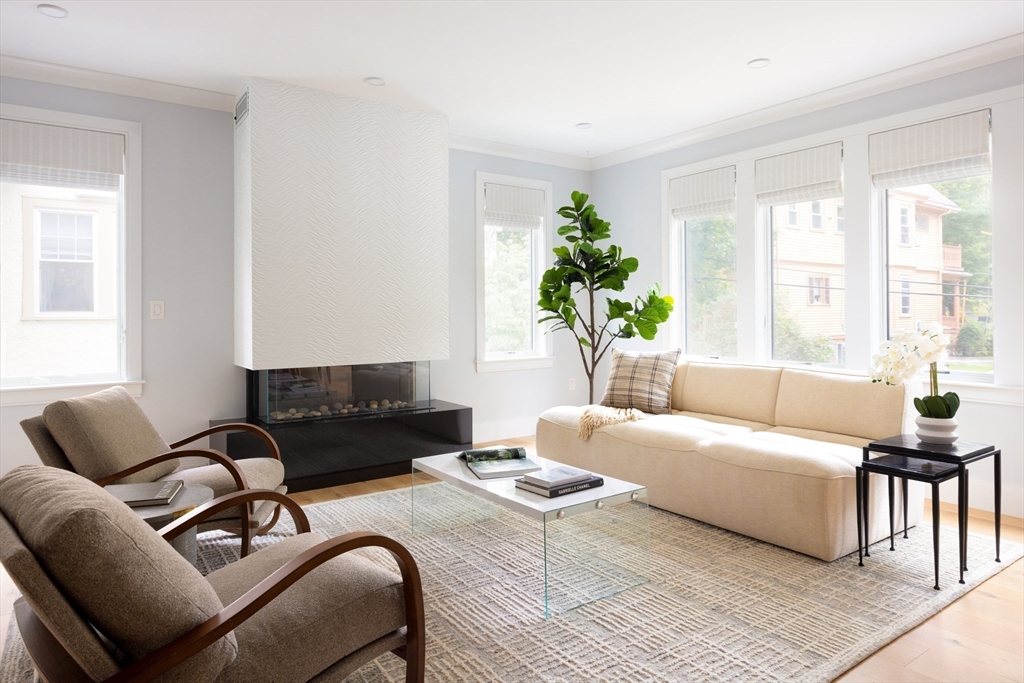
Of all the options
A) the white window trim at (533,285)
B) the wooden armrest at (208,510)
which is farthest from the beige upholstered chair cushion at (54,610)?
the white window trim at (533,285)

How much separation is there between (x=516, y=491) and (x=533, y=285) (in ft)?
11.7

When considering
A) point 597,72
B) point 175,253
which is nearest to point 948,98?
point 597,72

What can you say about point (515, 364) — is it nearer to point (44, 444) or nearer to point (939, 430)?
point (939, 430)

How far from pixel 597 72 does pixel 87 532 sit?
374 centimetres

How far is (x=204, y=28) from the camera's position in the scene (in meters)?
3.33

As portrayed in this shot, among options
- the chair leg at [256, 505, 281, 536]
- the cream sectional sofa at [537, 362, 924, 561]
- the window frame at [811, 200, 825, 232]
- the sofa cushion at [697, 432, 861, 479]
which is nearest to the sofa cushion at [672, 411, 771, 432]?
the cream sectional sofa at [537, 362, 924, 561]

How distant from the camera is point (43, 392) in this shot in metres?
3.91

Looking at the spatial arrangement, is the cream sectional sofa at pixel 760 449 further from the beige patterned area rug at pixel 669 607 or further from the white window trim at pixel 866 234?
the white window trim at pixel 866 234

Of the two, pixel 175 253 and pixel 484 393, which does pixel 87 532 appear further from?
pixel 484 393

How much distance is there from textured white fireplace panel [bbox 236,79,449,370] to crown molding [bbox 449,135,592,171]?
56 cm

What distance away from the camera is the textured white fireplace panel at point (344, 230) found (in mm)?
4156

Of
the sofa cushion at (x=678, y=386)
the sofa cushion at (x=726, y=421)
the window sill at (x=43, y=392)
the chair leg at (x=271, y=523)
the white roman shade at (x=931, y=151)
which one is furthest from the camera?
the sofa cushion at (x=678, y=386)

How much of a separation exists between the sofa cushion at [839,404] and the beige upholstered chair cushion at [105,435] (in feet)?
11.1

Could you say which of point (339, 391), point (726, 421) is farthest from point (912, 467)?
point (339, 391)
